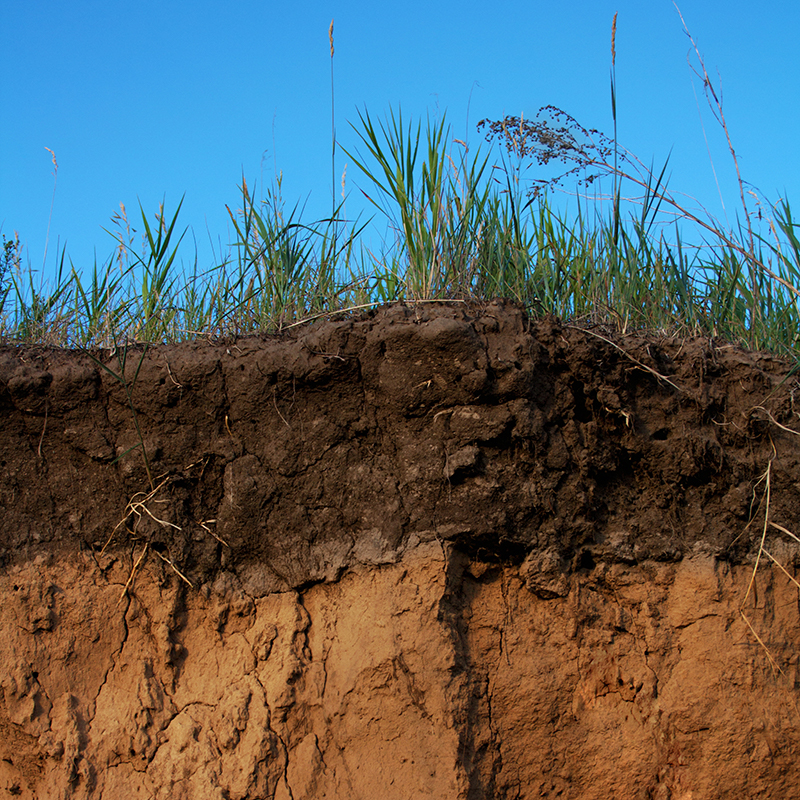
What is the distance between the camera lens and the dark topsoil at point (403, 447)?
8.35ft

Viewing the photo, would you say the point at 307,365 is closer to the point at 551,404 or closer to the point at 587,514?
the point at 551,404

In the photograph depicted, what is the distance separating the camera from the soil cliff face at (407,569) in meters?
2.50

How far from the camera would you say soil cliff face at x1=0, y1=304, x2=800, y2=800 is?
2.50 meters

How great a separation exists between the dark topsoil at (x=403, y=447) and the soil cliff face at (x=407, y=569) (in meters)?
0.01

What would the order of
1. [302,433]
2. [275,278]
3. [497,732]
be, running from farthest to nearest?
[275,278], [302,433], [497,732]

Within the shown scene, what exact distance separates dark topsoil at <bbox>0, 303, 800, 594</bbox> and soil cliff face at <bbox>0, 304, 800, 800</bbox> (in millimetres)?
11

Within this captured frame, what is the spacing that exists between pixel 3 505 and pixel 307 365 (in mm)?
1392

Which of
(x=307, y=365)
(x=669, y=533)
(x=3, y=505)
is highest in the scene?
(x=307, y=365)

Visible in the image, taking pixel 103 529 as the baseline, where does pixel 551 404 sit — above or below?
above

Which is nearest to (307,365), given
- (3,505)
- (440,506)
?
(440,506)

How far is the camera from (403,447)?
8.53ft

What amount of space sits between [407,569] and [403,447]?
0.45 metres

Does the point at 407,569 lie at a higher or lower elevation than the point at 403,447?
lower

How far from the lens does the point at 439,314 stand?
2.68m
